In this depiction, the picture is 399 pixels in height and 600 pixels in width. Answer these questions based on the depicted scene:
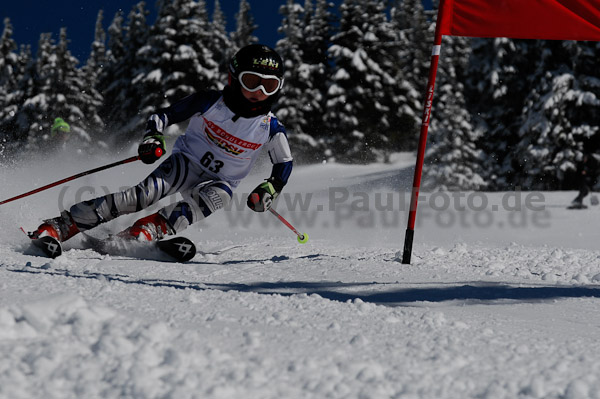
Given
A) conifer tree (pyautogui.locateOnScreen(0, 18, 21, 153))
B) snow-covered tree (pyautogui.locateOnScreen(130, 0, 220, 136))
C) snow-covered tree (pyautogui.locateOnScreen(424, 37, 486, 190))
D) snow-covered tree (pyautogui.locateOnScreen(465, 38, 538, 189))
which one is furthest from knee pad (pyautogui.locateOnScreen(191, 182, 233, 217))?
conifer tree (pyautogui.locateOnScreen(0, 18, 21, 153))

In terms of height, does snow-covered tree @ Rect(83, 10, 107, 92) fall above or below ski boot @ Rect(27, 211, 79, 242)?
above

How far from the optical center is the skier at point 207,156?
472 centimetres

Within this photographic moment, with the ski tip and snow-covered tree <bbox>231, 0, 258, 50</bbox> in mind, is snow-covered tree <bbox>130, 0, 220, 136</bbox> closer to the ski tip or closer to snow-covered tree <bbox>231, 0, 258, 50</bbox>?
snow-covered tree <bbox>231, 0, 258, 50</bbox>

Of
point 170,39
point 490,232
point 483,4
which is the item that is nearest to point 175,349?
point 483,4

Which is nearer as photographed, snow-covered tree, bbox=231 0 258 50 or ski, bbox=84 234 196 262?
ski, bbox=84 234 196 262

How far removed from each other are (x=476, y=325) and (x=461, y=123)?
20.5m

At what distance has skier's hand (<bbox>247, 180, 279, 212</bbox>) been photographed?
455cm

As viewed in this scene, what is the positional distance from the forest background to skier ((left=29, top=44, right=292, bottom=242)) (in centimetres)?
1695

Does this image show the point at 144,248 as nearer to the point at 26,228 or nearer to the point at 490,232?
the point at 26,228

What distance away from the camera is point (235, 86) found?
487cm

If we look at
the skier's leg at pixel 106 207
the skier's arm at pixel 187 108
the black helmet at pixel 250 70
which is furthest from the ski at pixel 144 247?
the black helmet at pixel 250 70

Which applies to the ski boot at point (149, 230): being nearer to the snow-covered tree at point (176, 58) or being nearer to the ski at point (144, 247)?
the ski at point (144, 247)

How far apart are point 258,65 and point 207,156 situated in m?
1.06

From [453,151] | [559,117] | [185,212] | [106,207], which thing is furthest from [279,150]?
[453,151]
